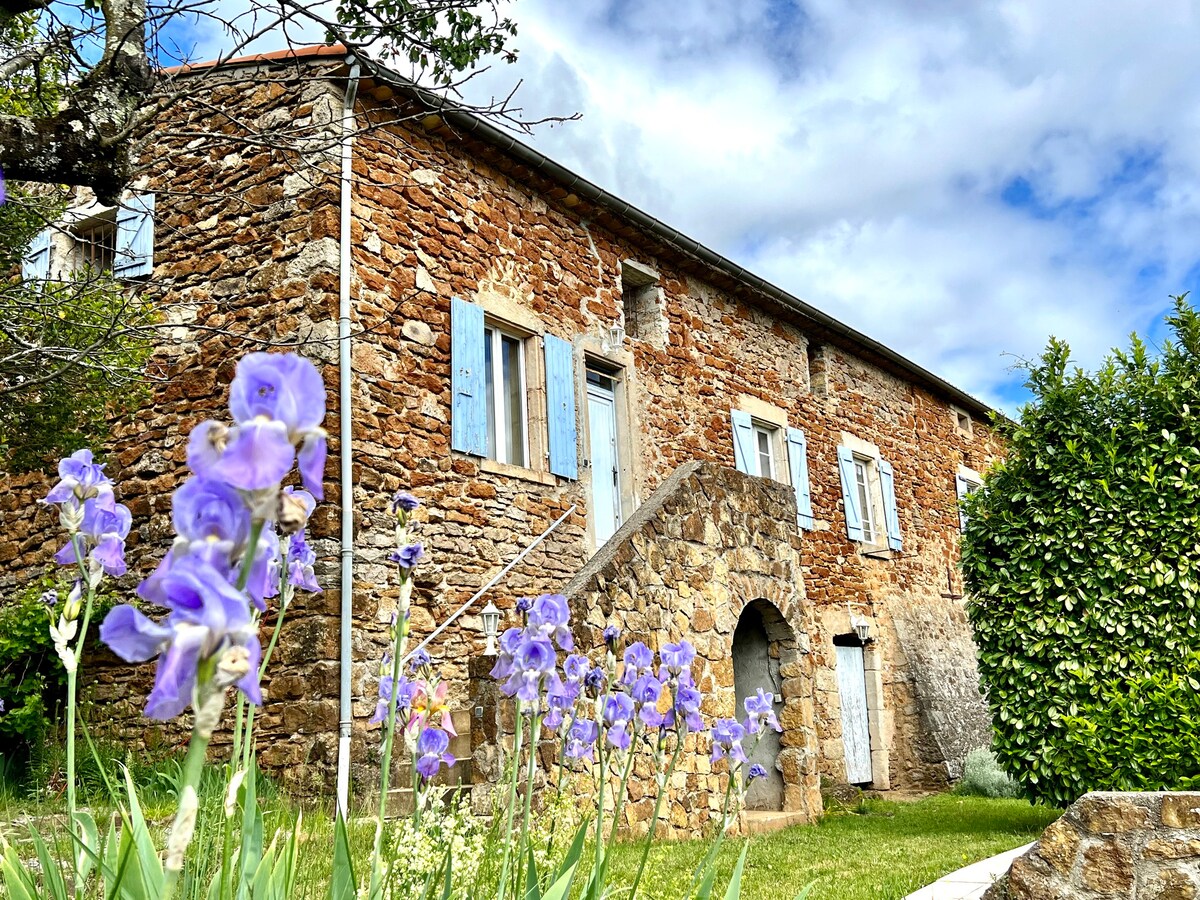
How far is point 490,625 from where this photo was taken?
7.16 metres

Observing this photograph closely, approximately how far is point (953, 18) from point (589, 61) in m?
2.73

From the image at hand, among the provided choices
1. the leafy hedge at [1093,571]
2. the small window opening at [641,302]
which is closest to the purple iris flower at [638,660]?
the leafy hedge at [1093,571]

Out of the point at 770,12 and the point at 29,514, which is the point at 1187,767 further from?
the point at 29,514

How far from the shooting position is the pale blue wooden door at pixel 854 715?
11891 millimetres

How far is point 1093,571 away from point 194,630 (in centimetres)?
774

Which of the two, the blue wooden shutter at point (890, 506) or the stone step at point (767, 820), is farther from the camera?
the blue wooden shutter at point (890, 506)

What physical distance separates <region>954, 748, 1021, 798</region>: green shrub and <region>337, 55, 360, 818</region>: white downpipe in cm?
823

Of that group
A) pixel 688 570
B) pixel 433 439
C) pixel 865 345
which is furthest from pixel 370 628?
pixel 865 345

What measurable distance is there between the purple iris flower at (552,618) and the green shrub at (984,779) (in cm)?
1088

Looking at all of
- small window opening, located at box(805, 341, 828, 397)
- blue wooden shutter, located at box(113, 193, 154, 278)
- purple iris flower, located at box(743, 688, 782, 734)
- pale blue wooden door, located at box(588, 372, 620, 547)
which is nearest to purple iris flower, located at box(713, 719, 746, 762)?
purple iris flower, located at box(743, 688, 782, 734)

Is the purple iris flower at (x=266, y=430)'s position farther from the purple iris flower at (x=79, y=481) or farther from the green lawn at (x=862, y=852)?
the green lawn at (x=862, y=852)

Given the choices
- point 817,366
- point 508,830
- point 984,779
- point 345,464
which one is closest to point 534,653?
point 508,830

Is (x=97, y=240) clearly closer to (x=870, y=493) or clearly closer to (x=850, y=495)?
(x=850, y=495)

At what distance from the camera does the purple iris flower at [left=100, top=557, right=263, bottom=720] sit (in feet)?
2.67
